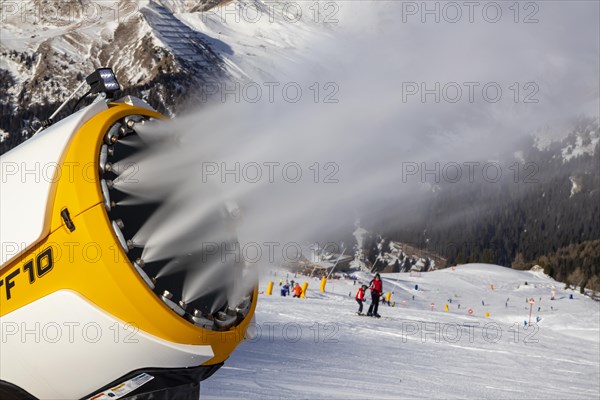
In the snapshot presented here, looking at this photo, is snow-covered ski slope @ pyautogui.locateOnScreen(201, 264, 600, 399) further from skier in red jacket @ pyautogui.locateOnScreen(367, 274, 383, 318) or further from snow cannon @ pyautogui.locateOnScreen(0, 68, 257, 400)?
skier in red jacket @ pyautogui.locateOnScreen(367, 274, 383, 318)

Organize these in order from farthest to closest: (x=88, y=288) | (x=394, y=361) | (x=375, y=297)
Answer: (x=375, y=297) < (x=394, y=361) < (x=88, y=288)

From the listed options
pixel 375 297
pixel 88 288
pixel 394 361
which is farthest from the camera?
pixel 375 297

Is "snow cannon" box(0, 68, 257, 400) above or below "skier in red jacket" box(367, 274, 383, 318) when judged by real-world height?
above

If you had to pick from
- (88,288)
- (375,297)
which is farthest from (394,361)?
(375,297)

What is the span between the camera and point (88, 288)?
2814mm

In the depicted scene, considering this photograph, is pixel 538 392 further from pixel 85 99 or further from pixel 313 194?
pixel 85 99

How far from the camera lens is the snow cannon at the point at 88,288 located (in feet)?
9.18

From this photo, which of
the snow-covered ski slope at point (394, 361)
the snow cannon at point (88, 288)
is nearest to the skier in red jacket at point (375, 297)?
the snow-covered ski slope at point (394, 361)

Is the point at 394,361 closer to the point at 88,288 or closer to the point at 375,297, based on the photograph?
the point at 88,288

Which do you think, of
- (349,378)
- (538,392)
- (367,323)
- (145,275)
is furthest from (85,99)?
(367,323)

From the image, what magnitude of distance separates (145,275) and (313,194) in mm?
1424

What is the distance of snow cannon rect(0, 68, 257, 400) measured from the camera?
2799mm

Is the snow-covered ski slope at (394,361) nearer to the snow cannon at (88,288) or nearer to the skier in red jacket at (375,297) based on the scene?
the snow cannon at (88,288)

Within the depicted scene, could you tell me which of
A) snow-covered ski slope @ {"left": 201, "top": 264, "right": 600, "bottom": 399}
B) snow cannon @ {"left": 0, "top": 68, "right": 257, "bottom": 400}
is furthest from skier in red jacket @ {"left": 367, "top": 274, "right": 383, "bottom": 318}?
snow cannon @ {"left": 0, "top": 68, "right": 257, "bottom": 400}
